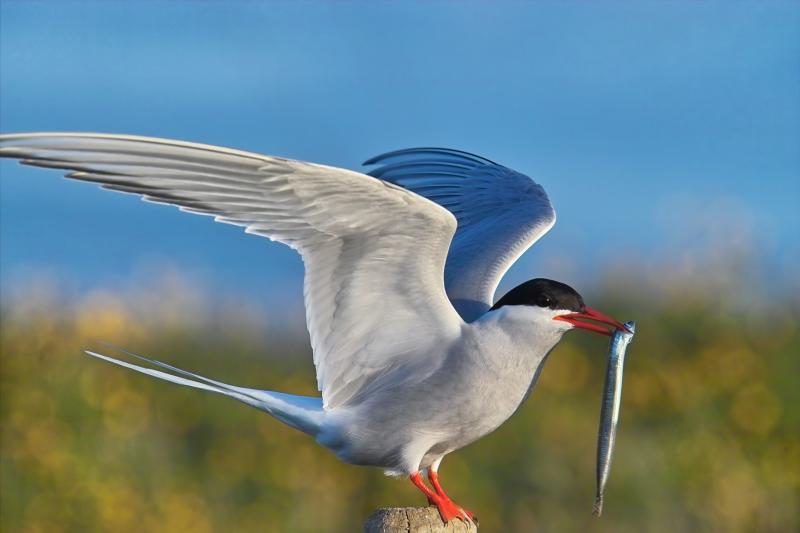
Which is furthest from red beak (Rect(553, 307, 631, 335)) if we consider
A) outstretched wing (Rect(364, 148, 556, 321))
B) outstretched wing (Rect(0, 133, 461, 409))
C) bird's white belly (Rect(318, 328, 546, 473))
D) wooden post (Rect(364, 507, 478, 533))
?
wooden post (Rect(364, 507, 478, 533))

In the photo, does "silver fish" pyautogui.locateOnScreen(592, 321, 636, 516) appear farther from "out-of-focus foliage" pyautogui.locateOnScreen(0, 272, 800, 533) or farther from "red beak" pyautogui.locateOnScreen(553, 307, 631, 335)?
"out-of-focus foliage" pyautogui.locateOnScreen(0, 272, 800, 533)

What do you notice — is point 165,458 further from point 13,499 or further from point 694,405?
point 694,405

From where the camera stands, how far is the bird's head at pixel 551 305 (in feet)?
14.7

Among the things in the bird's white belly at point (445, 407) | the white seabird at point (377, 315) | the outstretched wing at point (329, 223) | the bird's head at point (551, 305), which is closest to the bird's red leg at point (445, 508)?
the white seabird at point (377, 315)

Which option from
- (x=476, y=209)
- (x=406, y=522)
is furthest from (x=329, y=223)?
(x=476, y=209)

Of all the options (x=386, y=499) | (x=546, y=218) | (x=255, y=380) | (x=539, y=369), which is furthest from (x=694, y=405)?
(x=539, y=369)

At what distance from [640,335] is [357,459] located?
5337 mm

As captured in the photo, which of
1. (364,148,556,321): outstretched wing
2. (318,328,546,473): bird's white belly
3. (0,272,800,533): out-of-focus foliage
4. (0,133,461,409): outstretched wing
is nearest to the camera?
(0,133,461,409): outstretched wing

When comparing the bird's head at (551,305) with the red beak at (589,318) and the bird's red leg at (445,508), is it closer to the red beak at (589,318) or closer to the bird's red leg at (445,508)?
the red beak at (589,318)

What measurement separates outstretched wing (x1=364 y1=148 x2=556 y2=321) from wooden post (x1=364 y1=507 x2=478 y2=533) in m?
1.20

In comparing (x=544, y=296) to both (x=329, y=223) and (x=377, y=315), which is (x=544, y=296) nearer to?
(x=377, y=315)

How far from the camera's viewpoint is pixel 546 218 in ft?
18.0

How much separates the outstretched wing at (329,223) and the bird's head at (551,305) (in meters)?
0.27

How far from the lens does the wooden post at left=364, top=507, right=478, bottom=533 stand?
399 centimetres
